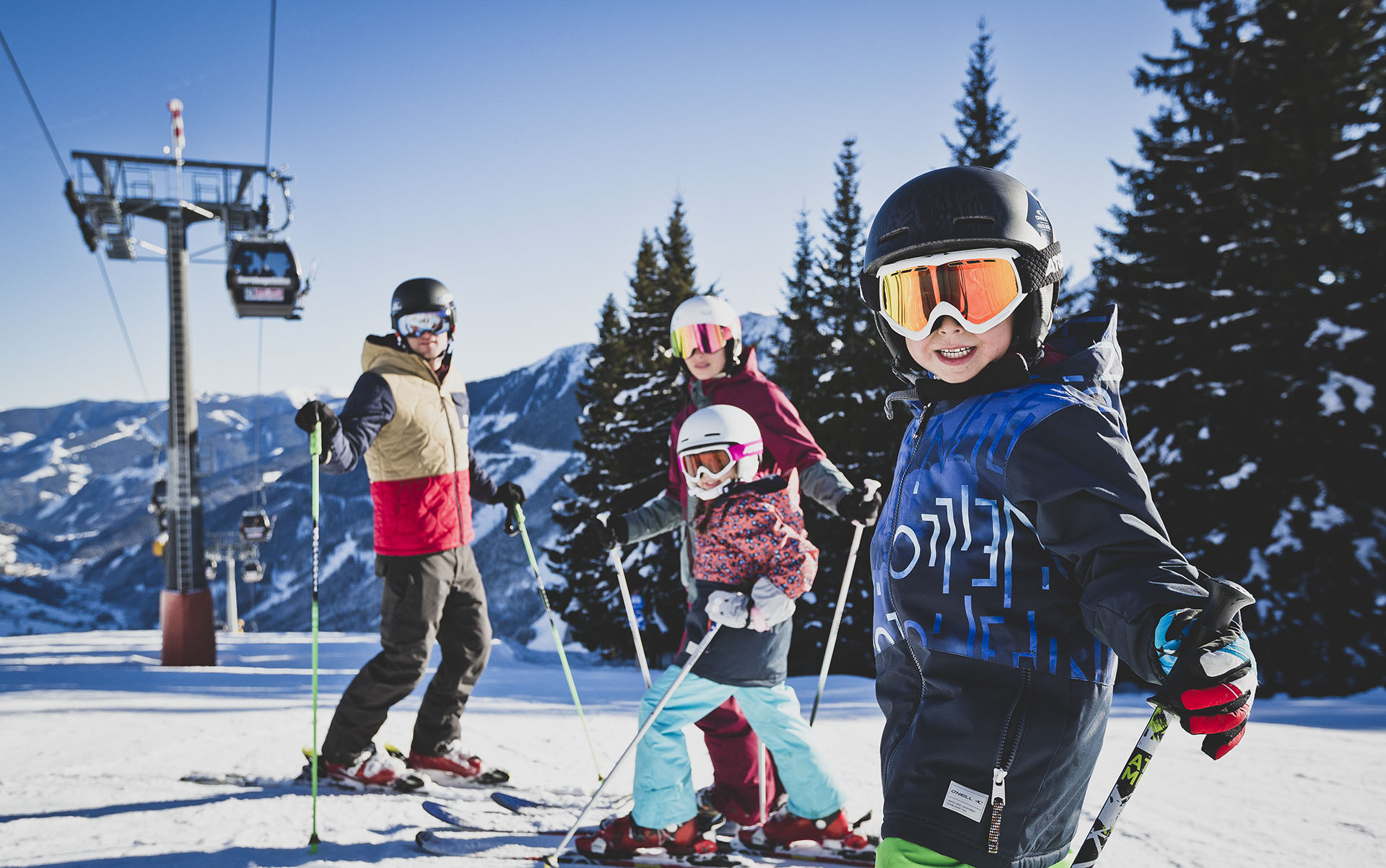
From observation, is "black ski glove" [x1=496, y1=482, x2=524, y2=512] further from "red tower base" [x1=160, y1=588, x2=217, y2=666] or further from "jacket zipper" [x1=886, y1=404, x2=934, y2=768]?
"red tower base" [x1=160, y1=588, x2=217, y2=666]

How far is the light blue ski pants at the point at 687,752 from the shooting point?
120 inches

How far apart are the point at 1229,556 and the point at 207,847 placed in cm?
1376

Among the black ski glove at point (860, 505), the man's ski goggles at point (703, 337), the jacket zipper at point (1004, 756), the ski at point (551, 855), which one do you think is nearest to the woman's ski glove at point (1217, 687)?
the jacket zipper at point (1004, 756)

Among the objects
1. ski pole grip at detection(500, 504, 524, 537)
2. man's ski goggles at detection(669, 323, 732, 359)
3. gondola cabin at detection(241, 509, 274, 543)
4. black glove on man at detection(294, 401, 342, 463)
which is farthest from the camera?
gondola cabin at detection(241, 509, 274, 543)

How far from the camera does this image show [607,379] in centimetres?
1964

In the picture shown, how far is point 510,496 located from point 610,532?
1.19 meters

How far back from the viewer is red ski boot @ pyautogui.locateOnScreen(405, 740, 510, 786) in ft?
13.8

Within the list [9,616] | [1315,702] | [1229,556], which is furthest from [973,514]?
[9,616]

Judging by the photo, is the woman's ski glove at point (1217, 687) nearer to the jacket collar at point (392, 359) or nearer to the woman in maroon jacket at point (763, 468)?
the woman in maroon jacket at point (763, 468)

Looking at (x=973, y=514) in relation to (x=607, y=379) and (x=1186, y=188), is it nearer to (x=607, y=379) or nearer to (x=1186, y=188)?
(x=1186, y=188)

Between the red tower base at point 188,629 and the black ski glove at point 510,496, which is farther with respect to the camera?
the red tower base at point 188,629

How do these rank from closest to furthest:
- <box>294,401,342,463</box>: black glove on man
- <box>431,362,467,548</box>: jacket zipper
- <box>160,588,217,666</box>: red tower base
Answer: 1. <box>294,401,342,463</box>: black glove on man
2. <box>431,362,467,548</box>: jacket zipper
3. <box>160,588,217,666</box>: red tower base

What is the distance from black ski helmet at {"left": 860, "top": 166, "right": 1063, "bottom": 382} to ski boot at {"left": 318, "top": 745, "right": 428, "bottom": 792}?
361 cm

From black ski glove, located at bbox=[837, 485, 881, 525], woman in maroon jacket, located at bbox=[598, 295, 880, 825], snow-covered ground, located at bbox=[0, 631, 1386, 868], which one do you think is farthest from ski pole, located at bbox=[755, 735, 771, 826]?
black ski glove, located at bbox=[837, 485, 881, 525]
